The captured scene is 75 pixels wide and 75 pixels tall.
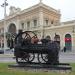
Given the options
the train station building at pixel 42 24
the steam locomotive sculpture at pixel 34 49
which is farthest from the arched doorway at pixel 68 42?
the steam locomotive sculpture at pixel 34 49

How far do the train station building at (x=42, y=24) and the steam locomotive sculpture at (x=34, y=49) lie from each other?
41808 mm

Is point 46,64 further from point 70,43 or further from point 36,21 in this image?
point 36,21

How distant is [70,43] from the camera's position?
57375mm

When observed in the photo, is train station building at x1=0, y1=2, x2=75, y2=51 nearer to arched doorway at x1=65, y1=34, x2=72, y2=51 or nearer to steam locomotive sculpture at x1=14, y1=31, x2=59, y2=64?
arched doorway at x1=65, y1=34, x2=72, y2=51

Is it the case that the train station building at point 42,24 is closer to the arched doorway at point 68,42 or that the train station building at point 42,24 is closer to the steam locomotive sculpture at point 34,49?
the arched doorway at point 68,42

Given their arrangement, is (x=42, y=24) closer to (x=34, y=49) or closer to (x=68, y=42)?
(x=68, y=42)

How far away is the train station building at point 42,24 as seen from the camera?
190 ft

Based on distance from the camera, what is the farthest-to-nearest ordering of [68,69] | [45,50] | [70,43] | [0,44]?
[0,44]
[70,43]
[45,50]
[68,69]

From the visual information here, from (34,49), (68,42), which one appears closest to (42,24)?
(68,42)

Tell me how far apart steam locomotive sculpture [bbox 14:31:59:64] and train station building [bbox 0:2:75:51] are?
41.8m

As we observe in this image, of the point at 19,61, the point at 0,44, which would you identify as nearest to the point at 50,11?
the point at 0,44

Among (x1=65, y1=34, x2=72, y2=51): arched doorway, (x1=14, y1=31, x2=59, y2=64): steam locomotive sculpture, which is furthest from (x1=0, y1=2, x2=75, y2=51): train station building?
(x1=14, y1=31, x2=59, y2=64): steam locomotive sculpture

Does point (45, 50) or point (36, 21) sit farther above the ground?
point (36, 21)

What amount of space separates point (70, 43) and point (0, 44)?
30.6m
